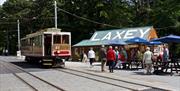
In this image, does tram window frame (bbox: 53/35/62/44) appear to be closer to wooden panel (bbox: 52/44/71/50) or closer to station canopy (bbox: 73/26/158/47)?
wooden panel (bbox: 52/44/71/50)

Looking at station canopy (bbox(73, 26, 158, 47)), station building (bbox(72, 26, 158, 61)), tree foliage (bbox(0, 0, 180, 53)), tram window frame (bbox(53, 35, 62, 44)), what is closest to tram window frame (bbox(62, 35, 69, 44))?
tram window frame (bbox(53, 35, 62, 44))

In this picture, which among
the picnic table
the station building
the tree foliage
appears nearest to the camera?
the picnic table

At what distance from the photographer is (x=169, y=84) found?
2025 cm

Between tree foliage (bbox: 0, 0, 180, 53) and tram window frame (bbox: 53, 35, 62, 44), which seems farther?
tree foliage (bbox: 0, 0, 180, 53)

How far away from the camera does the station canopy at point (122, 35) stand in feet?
167

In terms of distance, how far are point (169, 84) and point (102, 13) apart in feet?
199

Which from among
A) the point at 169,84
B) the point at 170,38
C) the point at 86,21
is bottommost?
the point at 169,84

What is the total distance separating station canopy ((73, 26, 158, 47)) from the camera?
50.8m

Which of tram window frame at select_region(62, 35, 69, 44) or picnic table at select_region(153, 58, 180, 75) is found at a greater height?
tram window frame at select_region(62, 35, 69, 44)

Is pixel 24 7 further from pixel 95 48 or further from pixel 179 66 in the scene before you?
pixel 179 66

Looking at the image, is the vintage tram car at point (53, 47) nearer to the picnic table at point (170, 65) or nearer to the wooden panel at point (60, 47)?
the wooden panel at point (60, 47)

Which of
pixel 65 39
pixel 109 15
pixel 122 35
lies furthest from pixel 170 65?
Result: pixel 109 15

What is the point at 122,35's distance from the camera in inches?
2138

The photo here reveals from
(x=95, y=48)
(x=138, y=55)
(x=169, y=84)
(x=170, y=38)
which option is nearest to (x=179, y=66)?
(x=170, y=38)
